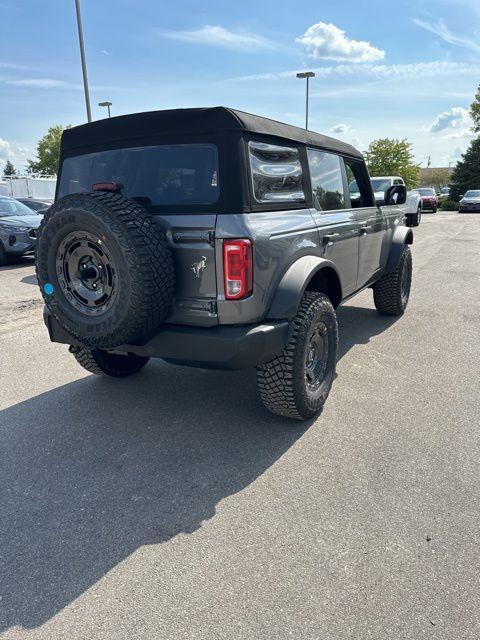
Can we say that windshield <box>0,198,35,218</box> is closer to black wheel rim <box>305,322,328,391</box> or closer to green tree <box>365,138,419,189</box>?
black wheel rim <box>305,322,328,391</box>

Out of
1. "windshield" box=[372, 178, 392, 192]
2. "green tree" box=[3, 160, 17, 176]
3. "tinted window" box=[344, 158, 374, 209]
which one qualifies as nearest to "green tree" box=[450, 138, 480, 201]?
"windshield" box=[372, 178, 392, 192]

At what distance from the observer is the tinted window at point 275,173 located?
2799 mm

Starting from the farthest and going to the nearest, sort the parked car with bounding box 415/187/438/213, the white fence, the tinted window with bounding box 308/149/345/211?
the parked car with bounding box 415/187/438/213 → the white fence → the tinted window with bounding box 308/149/345/211

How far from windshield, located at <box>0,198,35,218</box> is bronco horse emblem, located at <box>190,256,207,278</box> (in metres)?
9.56

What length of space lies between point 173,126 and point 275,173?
0.71 m

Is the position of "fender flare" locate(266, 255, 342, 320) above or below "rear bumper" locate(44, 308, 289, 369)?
above

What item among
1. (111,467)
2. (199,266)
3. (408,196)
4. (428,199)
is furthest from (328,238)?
(428,199)

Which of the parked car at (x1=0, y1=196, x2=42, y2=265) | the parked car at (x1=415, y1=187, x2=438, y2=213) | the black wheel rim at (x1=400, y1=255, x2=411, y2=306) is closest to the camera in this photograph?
the black wheel rim at (x1=400, y1=255, x2=411, y2=306)

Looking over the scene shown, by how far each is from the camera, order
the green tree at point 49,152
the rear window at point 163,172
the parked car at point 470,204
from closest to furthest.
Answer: the rear window at point 163,172 → the parked car at point 470,204 → the green tree at point 49,152

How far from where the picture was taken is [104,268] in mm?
2631

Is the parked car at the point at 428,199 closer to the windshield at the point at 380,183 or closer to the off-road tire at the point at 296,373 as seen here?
the windshield at the point at 380,183

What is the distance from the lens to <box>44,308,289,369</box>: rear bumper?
2.62m

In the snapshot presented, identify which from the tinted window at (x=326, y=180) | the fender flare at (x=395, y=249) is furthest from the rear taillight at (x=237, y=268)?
the fender flare at (x=395, y=249)

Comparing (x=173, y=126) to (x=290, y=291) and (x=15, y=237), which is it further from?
(x=15, y=237)
